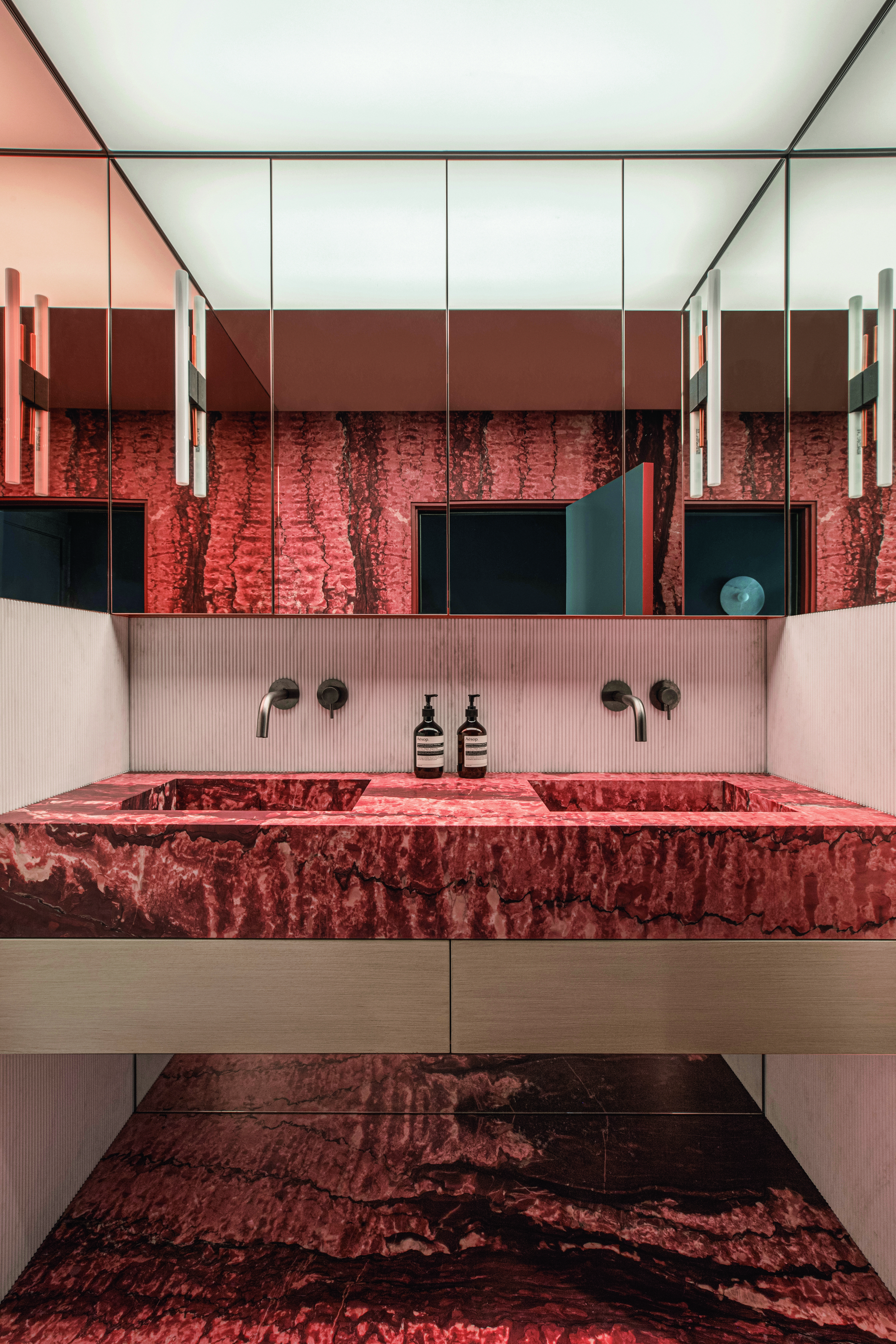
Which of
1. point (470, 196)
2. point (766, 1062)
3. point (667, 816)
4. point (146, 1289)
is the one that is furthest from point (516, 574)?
point (146, 1289)

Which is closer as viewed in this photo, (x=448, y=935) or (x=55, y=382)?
(x=448, y=935)

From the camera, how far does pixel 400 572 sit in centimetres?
164

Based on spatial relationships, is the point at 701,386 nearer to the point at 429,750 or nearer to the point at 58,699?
the point at 429,750

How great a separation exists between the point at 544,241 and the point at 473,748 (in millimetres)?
1310

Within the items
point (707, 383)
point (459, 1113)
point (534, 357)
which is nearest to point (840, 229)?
point (707, 383)

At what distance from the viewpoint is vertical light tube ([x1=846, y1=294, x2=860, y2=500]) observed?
1.47m

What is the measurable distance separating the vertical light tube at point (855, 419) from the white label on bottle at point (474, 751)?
108cm

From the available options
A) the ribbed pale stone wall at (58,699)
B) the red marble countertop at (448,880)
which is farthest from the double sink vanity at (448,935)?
the ribbed pale stone wall at (58,699)

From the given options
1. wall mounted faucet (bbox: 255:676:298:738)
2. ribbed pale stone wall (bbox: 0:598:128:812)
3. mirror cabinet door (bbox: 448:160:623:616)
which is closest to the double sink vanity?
ribbed pale stone wall (bbox: 0:598:128:812)

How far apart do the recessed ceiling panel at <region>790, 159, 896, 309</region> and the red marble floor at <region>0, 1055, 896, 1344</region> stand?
206cm

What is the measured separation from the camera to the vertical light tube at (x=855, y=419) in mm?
1466

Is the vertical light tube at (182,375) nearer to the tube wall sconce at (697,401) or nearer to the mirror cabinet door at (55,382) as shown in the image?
the mirror cabinet door at (55,382)

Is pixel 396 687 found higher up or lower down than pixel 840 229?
lower down

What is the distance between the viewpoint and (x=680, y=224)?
1620 mm
